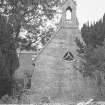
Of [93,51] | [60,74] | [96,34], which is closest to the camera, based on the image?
[93,51]

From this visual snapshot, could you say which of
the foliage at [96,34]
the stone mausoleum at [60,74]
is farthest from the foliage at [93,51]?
the stone mausoleum at [60,74]

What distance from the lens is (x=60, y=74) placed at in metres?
19.4

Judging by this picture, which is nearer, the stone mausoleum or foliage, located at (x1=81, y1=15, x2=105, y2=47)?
foliage, located at (x1=81, y1=15, x2=105, y2=47)

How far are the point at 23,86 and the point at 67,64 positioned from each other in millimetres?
4098

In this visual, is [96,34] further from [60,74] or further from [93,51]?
[60,74]

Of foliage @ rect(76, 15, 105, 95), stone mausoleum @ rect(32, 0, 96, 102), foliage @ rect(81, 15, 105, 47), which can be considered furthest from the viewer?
stone mausoleum @ rect(32, 0, 96, 102)

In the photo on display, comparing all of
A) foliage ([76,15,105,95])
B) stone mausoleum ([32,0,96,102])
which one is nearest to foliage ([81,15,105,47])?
foliage ([76,15,105,95])

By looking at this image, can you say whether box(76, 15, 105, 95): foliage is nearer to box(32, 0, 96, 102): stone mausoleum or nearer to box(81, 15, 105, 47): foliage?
box(81, 15, 105, 47): foliage

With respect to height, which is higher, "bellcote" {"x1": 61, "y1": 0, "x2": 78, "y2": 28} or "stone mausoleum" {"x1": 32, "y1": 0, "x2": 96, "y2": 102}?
"bellcote" {"x1": 61, "y1": 0, "x2": 78, "y2": 28}

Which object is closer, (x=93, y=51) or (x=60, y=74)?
(x=93, y=51)

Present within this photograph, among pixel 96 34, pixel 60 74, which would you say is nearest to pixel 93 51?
pixel 96 34

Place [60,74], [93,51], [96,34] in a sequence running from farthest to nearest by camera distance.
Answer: [60,74], [96,34], [93,51]

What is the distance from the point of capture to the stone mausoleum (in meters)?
19.0

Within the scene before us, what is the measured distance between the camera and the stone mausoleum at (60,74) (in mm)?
18969
